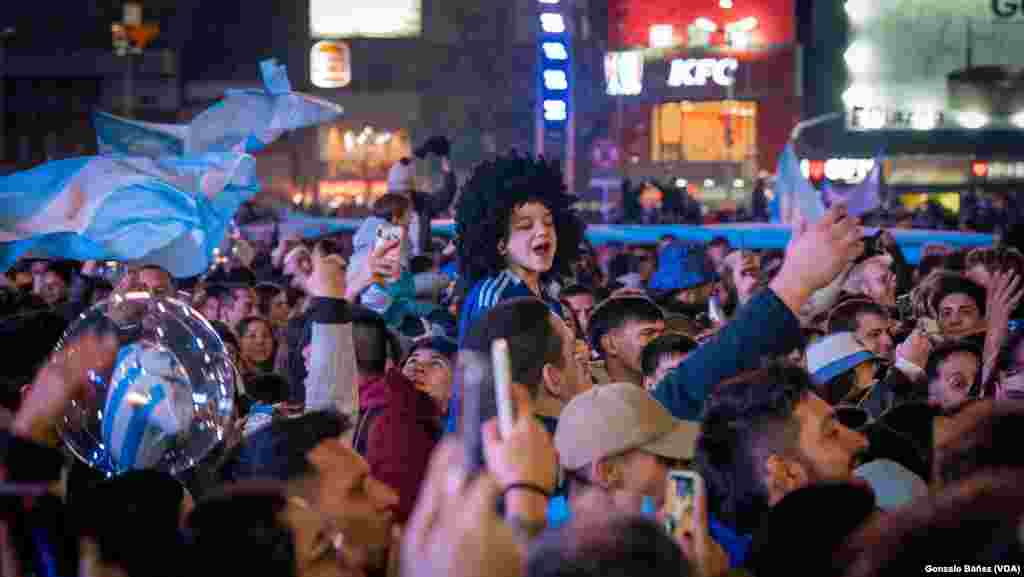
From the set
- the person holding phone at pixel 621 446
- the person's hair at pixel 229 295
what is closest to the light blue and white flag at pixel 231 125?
the person's hair at pixel 229 295

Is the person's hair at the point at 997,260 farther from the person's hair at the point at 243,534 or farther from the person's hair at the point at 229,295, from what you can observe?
the person's hair at the point at 243,534

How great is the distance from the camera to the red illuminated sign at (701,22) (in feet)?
148

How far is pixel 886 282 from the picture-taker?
402 inches

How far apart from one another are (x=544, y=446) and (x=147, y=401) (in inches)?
87.2

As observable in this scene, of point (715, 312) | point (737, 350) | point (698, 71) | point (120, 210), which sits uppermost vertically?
point (698, 71)

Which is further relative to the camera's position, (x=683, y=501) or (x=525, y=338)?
(x=525, y=338)

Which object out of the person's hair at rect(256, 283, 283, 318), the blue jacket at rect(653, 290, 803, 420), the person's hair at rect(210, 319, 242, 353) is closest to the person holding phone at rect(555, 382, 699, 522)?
the blue jacket at rect(653, 290, 803, 420)

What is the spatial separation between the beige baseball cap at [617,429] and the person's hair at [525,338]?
38cm

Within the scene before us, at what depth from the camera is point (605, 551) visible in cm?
259

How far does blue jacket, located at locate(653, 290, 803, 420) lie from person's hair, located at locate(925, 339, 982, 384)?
8.81 feet

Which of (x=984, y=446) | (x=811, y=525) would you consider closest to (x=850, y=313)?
(x=811, y=525)

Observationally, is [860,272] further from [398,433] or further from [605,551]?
[605,551]

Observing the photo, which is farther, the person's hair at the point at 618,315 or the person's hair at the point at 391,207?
the person's hair at the point at 391,207

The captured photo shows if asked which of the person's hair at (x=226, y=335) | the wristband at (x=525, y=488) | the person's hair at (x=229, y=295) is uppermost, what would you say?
the wristband at (x=525, y=488)
